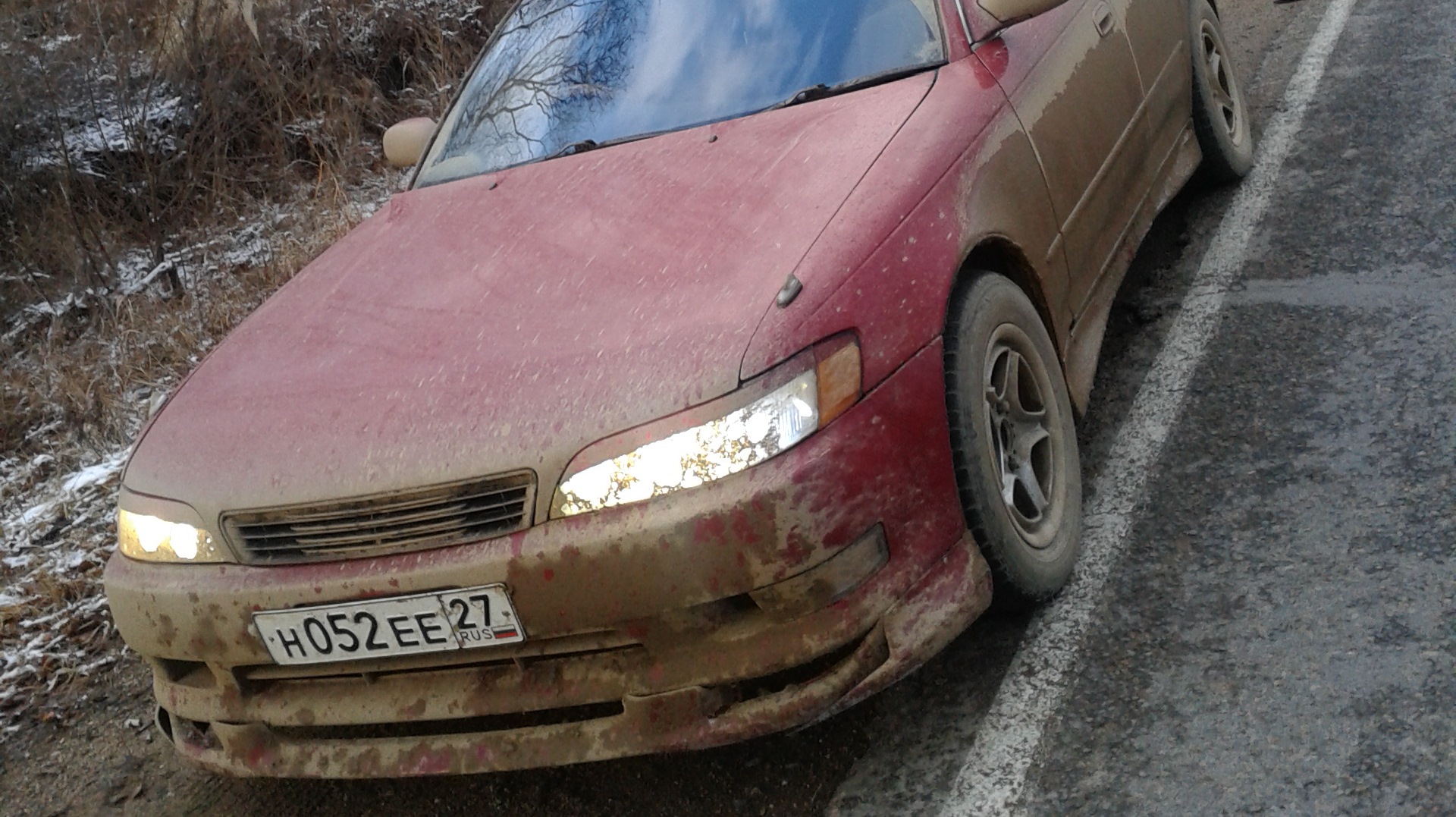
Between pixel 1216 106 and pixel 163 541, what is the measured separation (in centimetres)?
384

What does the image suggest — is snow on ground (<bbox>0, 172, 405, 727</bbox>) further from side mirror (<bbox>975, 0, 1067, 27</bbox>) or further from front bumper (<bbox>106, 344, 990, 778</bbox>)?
side mirror (<bbox>975, 0, 1067, 27</bbox>)

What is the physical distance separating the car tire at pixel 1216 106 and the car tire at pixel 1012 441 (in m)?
2.01

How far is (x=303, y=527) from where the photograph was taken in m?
2.61

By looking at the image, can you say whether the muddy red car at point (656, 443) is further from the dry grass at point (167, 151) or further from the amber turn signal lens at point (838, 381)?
the dry grass at point (167, 151)

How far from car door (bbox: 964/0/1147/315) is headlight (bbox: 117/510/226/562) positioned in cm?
207

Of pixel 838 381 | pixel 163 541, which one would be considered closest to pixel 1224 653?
pixel 838 381

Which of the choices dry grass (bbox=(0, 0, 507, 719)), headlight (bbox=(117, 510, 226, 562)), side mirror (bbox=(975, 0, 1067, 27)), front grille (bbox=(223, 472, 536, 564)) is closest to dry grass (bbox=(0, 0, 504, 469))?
dry grass (bbox=(0, 0, 507, 719))

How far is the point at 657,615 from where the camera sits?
241 cm

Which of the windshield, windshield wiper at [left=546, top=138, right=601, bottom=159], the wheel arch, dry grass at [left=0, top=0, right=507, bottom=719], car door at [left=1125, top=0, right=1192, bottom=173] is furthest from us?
dry grass at [left=0, top=0, right=507, bottom=719]

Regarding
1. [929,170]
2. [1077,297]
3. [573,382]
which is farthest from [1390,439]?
[573,382]

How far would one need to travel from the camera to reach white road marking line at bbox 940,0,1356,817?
8.54 feet

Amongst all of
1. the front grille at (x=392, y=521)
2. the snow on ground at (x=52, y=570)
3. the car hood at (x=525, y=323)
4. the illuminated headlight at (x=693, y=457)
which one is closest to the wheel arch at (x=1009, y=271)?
the car hood at (x=525, y=323)

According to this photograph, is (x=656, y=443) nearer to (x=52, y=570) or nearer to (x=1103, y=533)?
(x=1103, y=533)

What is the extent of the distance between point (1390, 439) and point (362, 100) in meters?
6.62
